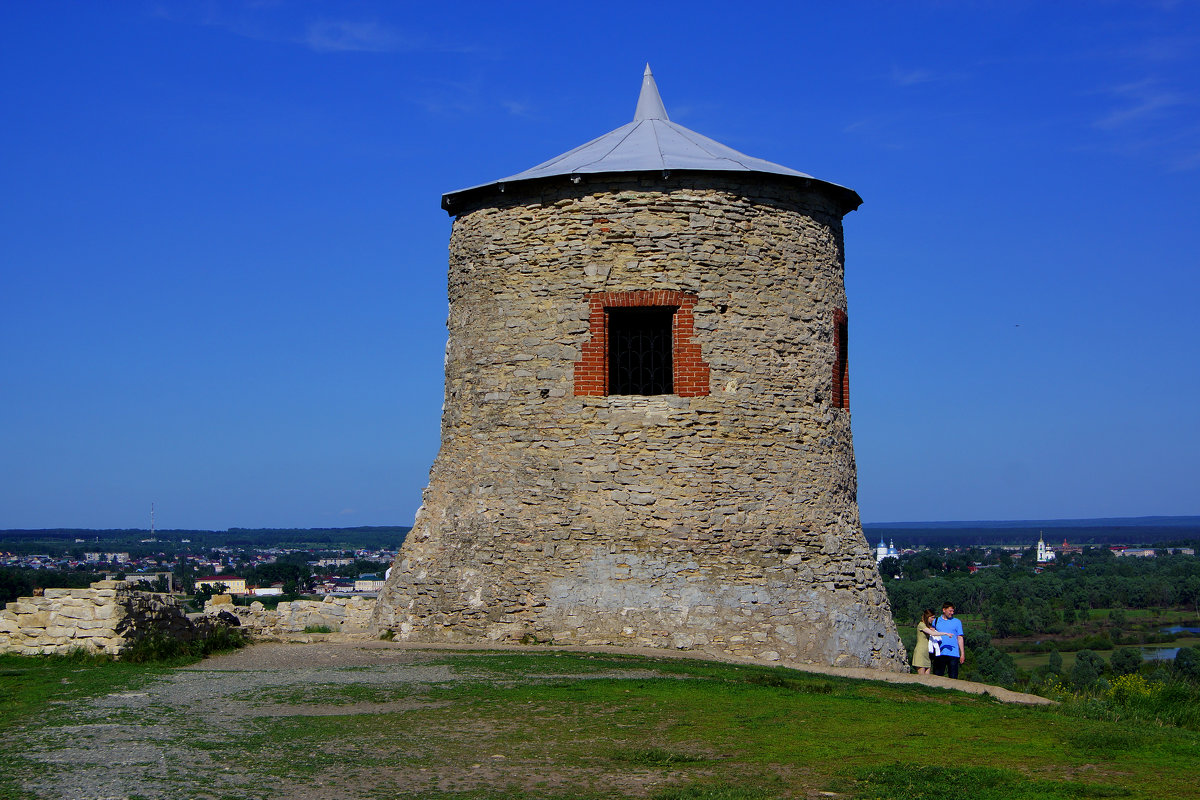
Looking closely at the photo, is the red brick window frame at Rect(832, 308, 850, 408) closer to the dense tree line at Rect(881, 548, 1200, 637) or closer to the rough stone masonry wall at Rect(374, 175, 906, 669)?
the rough stone masonry wall at Rect(374, 175, 906, 669)

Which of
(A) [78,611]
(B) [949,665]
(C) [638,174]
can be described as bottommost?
(B) [949,665]

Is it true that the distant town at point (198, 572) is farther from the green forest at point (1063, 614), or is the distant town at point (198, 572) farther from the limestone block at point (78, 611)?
the green forest at point (1063, 614)

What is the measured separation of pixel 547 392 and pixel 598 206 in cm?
239

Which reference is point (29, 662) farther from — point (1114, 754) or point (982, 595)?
point (982, 595)

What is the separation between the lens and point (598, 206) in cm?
1450

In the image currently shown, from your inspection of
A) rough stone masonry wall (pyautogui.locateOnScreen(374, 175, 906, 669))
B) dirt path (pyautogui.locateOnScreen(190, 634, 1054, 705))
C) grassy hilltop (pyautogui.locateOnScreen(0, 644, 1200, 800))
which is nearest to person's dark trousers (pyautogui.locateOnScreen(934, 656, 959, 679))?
dirt path (pyautogui.locateOnScreen(190, 634, 1054, 705))

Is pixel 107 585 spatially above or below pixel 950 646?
above

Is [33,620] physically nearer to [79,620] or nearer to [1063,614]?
[79,620]

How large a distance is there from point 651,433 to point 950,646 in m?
4.23

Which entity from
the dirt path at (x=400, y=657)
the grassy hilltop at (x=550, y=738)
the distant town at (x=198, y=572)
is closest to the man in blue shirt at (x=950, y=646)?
the dirt path at (x=400, y=657)

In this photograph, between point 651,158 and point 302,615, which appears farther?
point 302,615

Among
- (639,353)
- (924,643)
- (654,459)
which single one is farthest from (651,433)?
(924,643)

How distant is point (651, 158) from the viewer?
14992mm

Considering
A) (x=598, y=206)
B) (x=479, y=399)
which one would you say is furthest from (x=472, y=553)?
(x=598, y=206)
